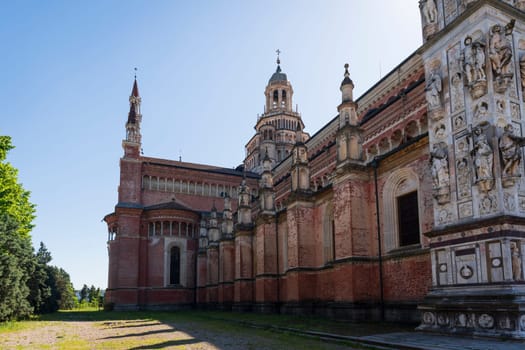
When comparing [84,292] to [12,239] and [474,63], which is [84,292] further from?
[474,63]

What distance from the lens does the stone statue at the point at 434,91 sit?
15430 millimetres

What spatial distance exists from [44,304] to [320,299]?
34.5 m

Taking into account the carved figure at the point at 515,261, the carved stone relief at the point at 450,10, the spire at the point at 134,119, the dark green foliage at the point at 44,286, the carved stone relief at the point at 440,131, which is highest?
the spire at the point at 134,119

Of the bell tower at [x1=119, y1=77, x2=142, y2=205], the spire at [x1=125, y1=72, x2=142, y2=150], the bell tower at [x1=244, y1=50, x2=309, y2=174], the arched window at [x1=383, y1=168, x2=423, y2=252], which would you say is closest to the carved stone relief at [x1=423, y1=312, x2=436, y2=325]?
the arched window at [x1=383, y1=168, x2=423, y2=252]

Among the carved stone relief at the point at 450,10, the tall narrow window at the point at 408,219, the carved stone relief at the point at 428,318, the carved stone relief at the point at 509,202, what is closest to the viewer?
the carved stone relief at the point at 509,202

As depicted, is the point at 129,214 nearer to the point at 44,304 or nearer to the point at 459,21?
the point at 44,304

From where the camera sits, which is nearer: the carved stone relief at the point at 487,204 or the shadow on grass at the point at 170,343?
the carved stone relief at the point at 487,204

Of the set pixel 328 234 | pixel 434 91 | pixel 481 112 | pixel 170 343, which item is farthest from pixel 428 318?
pixel 328 234

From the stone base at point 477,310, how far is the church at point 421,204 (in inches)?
1.4

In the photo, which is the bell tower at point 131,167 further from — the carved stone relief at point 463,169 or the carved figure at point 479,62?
the carved figure at point 479,62

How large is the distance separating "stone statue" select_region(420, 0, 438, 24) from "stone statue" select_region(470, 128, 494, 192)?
5.35 metres

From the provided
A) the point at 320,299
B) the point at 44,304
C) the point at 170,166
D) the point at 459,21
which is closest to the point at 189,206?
the point at 170,166

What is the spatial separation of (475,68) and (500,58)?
0.73 meters

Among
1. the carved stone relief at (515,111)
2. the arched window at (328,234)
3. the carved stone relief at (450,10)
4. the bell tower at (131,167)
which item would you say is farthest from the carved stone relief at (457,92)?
the bell tower at (131,167)
